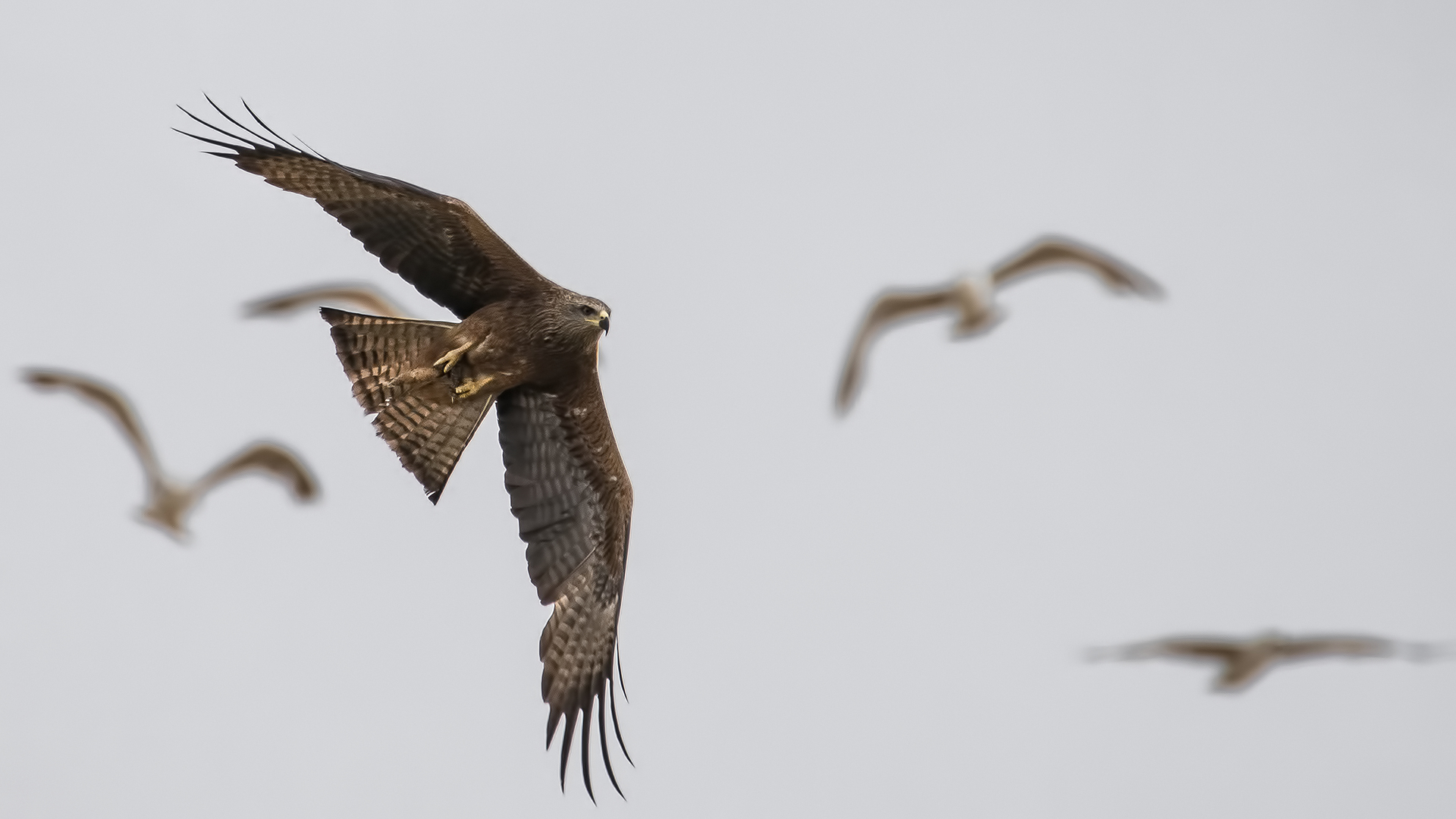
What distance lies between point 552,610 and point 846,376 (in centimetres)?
320

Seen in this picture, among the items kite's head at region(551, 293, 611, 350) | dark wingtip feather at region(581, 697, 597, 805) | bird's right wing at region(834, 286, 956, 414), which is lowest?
dark wingtip feather at region(581, 697, 597, 805)

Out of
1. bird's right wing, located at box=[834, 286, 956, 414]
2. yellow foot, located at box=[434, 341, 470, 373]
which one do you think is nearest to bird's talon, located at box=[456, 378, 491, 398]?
yellow foot, located at box=[434, 341, 470, 373]

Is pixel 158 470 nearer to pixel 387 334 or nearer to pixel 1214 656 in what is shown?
pixel 387 334

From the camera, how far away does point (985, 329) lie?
43.2 ft

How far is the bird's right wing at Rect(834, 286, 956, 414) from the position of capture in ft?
42.5

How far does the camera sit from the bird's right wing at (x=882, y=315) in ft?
42.5

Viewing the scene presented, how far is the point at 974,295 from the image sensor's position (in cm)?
1313

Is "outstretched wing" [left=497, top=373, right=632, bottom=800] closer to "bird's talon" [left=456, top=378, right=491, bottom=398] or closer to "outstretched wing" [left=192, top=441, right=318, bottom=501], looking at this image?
"bird's talon" [left=456, top=378, right=491, bottom=398]

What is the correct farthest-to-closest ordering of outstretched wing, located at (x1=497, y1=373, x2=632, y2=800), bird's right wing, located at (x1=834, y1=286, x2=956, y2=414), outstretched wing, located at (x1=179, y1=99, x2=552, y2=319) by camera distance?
bird's right wing, located at (x1=834, y1=286, x2=956, y2=414) < outstretched wing, located at (x1=497, y1=373, x2=632, y2=800) < outstretched wing, located at (x1=179, y1=99, x2=552, y2=319)

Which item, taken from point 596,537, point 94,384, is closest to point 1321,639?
point 596,537

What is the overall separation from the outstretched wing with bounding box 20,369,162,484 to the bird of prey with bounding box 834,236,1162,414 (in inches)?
205

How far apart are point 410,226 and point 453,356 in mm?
719

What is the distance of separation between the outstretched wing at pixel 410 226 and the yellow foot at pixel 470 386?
1.21 ft

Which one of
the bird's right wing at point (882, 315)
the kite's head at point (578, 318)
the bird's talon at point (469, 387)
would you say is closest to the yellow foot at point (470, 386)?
the bird's talon at point (469, 387)
